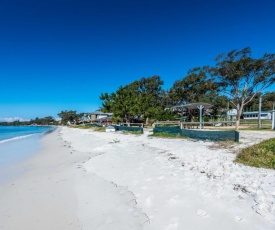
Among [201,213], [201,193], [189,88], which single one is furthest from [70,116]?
[201,213]

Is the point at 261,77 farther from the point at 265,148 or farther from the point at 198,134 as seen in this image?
the point at 265,148

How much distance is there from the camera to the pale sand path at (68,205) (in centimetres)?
329

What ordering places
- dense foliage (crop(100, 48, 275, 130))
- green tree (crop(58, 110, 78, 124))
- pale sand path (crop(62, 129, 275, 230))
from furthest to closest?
green tree (crop(58, 110, 78, 124)) → dense foliage (crop(100, 48, 275, 130)) → pale sand path (crop(62, 129, 275, 230))

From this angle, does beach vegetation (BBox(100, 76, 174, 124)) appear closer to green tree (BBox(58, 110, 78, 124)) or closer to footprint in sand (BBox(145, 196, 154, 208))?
footprint in sand (BBox(145, 196, 154, 208))

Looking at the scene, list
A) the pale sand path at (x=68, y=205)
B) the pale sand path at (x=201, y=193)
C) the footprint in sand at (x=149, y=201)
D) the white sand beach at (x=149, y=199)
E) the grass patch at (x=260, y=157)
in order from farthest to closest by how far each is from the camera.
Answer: the grass patch at (x=260, y=157) < the footprint in sand at (x=149, y=201) < the pale sand path at (x=68, y=205) < the white sand beach at (x=149, y=199) < the pale sand path at (x=201, y=193)

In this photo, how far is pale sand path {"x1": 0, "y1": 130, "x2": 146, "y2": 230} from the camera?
329 centimetres

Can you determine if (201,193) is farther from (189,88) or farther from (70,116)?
(70,116)

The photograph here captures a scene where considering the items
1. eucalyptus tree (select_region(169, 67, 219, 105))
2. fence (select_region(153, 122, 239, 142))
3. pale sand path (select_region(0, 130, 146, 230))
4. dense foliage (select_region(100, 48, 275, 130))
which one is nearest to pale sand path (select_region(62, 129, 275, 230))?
pale sand path (select_region(0, 130, 146, 230))

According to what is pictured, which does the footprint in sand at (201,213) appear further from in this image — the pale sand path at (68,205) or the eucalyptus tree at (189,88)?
the eucalyptus tree at (189,88)

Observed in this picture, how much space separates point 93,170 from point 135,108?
23.5m

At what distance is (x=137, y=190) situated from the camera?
450cm

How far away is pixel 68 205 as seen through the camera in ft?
13.3

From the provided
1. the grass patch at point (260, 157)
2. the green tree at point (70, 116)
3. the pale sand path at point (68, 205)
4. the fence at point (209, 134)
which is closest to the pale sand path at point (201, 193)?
the pale sand path at point (68, 205)

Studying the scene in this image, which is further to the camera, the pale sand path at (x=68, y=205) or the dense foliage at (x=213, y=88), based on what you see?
the dense foliage at (x=213, y=88)
